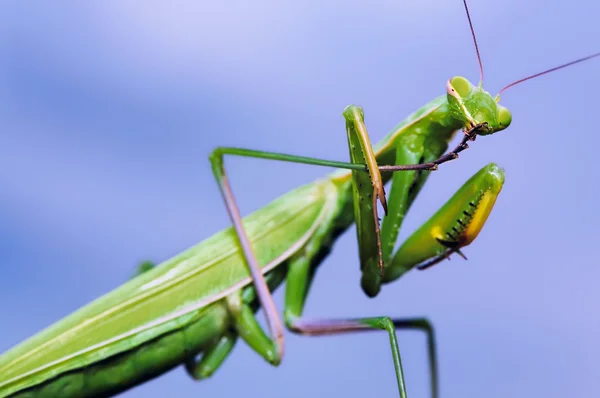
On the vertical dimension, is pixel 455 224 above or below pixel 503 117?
below

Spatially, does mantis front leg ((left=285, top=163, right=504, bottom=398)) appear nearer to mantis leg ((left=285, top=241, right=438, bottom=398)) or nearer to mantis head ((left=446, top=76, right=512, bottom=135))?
mantis leg ((left=285, top=241, right=438, bottom=398))

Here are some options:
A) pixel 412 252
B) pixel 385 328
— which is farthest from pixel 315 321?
pixel 412 252

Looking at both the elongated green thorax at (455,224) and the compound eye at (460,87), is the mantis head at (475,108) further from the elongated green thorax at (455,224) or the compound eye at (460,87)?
the elongated green thorax at (455,224)

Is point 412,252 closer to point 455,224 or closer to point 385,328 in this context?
point 455,224

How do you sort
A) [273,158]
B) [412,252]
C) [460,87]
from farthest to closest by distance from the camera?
[412,252]
[460,87]
[273,158]

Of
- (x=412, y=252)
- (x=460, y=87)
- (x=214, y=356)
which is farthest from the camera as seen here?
(x=214, y=356)

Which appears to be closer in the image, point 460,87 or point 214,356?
point 460,87

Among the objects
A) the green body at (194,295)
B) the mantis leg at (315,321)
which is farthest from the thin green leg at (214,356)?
the mantis leg at (315,321)
